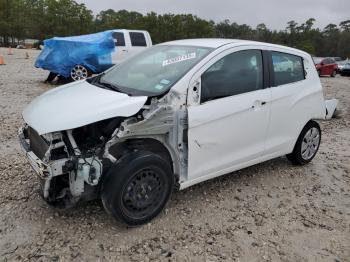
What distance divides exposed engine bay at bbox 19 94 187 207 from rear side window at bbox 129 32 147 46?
34.4ft

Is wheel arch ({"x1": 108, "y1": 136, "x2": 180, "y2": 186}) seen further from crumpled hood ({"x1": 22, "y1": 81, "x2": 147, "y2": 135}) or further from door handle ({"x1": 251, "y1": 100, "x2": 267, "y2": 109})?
door handle ({"x1": 251, "y1": 100, "x2": 267, "y2": 109})

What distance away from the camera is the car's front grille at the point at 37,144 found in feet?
10.7

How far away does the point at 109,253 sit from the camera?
122 inches

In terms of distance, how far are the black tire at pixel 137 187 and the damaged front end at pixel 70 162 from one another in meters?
0.15

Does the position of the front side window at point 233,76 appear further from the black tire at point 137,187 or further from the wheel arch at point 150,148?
the black tire at point 137,187

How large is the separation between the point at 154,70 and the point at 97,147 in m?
1.16

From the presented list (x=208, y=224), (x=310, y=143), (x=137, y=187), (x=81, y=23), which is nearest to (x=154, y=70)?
(x=137, y=187)

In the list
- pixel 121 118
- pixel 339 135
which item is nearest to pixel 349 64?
pixel 339 135

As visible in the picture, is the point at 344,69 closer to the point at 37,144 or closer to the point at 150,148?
the point at 150,148

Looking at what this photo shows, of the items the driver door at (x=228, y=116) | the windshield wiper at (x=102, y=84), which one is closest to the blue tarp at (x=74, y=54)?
the windshield wiper at (x=102, y=84)

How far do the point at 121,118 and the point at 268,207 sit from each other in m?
1.89

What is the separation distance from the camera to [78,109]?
10.6ft

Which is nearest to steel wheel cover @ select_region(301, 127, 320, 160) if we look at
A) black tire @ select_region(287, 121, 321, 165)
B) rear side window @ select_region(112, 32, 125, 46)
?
black tire @ select_region(287, 121, 321, 165)

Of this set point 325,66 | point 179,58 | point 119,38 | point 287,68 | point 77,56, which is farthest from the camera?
point 325,66
